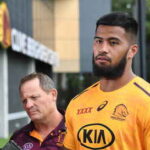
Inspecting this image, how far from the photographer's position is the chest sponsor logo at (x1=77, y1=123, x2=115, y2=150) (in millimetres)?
2475

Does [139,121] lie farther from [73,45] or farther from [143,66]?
[73,45]

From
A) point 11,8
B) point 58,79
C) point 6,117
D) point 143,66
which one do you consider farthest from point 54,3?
point 143,66

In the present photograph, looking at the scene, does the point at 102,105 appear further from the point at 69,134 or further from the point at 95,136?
the point at 69,134

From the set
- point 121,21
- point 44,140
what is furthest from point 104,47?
point 44,140

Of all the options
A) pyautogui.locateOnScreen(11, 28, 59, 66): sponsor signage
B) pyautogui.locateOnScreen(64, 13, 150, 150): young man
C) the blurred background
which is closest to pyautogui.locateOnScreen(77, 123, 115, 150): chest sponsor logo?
pyautogui.locateOnScreen(64, 13, 150, 150): young man

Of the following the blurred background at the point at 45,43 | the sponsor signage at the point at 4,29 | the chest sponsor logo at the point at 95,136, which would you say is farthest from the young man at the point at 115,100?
the sponsor signage at the point at 4,29

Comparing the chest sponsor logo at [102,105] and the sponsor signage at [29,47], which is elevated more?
the chest sponsor logo at [102,105]

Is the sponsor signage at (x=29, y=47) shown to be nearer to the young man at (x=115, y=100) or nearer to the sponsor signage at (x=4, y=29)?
the sponsor signage at (x=4, y=29)

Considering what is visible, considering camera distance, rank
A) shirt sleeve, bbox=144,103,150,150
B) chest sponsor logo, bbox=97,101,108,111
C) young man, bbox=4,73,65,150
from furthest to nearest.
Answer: young man, bbox=4,73,65,150
chest sponsor logo, bbox=97,101,108,111
shirt sleeve, bbox=144,103,150,150

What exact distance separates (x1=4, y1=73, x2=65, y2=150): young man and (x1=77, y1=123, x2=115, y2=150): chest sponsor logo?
0.57 metres

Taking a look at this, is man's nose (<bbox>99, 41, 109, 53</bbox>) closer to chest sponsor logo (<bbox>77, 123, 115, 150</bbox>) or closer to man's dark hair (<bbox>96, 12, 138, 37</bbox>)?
man's dark hair (<bbox>96, 12, 138, 37</bbox>)

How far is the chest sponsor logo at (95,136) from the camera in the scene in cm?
247

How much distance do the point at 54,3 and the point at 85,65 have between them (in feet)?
15.3

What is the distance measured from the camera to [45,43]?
3638 centimetres
